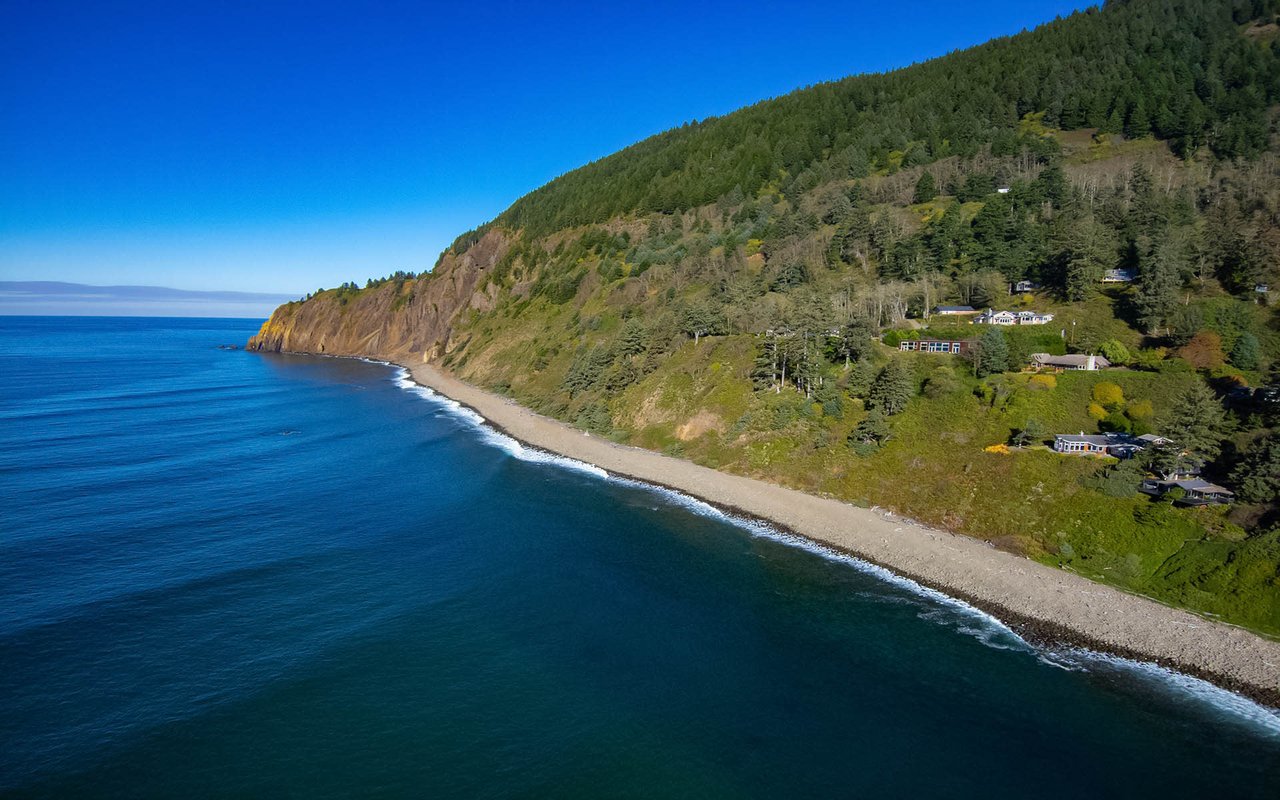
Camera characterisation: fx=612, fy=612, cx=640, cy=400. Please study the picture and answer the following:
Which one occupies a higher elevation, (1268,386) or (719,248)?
(719,248)

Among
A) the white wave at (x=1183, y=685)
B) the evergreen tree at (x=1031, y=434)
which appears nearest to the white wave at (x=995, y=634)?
the white wave at (x=1183, y=685)

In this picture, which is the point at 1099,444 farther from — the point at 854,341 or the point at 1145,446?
the point at 854,341

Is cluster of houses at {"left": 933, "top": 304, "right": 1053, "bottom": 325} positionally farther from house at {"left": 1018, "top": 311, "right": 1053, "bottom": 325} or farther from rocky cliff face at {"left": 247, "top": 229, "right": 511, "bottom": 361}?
rocky cliff face at {"left": 247, "top": 229, "right": 511, "bottom": 361}

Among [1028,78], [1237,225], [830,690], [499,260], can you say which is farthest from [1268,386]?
[499,260]

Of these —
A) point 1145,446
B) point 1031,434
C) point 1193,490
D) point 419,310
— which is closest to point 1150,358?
point 1145,446

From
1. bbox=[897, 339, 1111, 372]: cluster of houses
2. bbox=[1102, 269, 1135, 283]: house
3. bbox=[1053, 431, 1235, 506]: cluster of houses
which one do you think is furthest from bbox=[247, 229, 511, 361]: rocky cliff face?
bbox=[1053, 431, 1235, 506]: cluster of houses

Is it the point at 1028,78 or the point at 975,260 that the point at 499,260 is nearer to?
the point at 975,260
